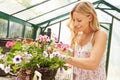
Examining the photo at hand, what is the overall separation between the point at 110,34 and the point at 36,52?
20.4 feet

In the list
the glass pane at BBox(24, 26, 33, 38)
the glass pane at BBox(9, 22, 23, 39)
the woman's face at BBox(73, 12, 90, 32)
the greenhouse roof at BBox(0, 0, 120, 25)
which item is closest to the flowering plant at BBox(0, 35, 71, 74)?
the woman's face at BBox(73, 12, 90, 32)

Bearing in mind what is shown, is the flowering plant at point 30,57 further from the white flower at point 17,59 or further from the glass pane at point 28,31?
the glass pane at point 28,31

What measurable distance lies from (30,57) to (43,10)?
5.93 m

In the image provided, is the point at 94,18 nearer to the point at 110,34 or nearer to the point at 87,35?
the point at 87,35

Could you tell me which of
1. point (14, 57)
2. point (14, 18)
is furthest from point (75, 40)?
point (14, 18)

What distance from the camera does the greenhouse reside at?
20.0ft

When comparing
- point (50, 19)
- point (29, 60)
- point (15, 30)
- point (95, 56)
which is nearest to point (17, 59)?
point (29, 60)

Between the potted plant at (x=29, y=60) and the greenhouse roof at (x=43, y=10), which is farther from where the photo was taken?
the greenhouse roof at (x=43, y=10)

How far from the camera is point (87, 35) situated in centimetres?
169

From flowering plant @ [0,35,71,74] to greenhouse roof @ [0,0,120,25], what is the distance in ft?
13.2

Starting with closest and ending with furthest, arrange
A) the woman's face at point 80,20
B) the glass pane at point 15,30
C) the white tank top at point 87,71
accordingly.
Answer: the woman's face at point 80,20 < the white tank top at point 87,71 < the glass pane at point 15,30

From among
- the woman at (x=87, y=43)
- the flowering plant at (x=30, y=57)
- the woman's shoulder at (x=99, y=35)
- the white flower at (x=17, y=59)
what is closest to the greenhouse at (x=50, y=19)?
the woman at (x=87, y=43)

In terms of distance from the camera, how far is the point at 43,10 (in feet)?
23.5

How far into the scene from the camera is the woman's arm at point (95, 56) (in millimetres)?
1414
